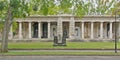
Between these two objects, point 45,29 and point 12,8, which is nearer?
point 12,8

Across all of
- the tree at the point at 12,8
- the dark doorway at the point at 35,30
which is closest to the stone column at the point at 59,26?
the dark doorway at the point at 35,30

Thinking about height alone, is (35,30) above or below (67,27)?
below

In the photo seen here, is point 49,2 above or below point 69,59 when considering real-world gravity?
above

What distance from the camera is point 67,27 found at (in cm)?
7062

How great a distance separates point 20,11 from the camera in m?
23.4

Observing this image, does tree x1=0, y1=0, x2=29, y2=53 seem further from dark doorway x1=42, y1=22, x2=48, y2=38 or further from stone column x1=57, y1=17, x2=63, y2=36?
dark doorway x1=42, y1=22, x2=48, y2=38

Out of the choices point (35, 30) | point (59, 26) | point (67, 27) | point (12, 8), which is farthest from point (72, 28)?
point (12, 8)

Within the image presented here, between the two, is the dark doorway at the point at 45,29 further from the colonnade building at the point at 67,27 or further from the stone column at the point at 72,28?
the stone column at the point at 72,28

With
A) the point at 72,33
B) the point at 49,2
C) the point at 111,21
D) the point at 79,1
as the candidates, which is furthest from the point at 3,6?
the point at 111,21

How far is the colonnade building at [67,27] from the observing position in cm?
6525

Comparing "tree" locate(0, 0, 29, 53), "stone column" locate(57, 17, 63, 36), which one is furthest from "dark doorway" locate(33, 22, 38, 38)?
"tree" locate(0, 0, 29, 53)

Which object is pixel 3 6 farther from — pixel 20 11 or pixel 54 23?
pixel 54 23

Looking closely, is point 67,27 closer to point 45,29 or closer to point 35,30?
point 45,29

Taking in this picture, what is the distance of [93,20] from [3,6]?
4485 cm
